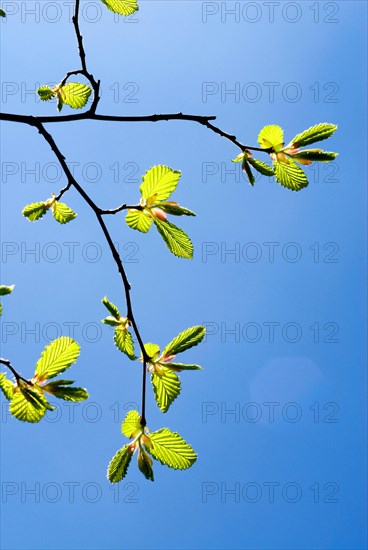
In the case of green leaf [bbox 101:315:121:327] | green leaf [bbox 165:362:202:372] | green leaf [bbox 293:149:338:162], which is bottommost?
green leaf [bbox 165:362:202:372]

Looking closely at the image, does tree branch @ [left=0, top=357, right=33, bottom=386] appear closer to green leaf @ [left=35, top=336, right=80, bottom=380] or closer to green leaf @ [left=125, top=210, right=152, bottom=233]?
green leaf @ [left=35, top=336, right=80, bottom=380]

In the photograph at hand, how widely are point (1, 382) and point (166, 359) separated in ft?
1.26

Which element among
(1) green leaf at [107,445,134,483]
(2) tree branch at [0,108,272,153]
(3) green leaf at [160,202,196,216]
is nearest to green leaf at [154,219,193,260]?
(3) green leaf at [160,202,196,216]

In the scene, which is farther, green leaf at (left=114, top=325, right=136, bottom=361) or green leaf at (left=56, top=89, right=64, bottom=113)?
green leaf at (left=56, top=89, right=64, bottom=113)

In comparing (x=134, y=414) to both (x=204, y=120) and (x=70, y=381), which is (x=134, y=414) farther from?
(x=204, y=120)

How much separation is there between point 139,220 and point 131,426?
0.50 metres

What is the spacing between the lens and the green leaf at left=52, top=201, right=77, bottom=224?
5.93ft

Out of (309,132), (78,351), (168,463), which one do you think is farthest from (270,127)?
(168,463)

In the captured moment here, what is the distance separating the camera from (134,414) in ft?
4.78

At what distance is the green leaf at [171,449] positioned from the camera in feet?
4.68

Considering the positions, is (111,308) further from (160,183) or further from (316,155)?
(316,155)

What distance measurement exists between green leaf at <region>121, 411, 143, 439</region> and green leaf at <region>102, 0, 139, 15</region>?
0.98 metres

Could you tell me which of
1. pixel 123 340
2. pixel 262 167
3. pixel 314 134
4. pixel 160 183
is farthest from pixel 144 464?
pixel 314 134

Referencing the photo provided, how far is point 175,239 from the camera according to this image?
144 cm
